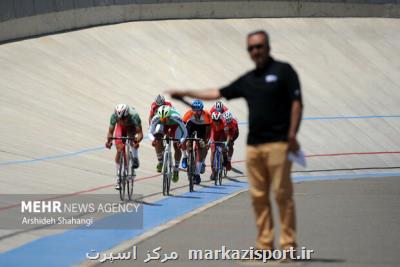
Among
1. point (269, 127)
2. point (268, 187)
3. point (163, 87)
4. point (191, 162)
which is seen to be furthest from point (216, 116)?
point (269, 127)

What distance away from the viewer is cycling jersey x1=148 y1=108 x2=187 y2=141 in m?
16.4

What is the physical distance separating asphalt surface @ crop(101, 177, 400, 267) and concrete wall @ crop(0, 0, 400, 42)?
1389 cm

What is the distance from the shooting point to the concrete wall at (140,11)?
95.5 feet

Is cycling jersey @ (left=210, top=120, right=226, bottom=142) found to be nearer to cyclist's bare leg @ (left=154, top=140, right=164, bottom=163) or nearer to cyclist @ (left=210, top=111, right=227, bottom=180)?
cyclist @ (left=210, top=111, right=227, bottom=180)

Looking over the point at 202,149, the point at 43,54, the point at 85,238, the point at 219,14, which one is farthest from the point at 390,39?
the point at 85,238

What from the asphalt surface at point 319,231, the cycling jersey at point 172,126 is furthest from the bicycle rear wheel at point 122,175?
the cycling jersey at point 172,126

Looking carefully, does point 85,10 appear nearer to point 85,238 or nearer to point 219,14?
point 219,14

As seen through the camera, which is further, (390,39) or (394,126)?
(390,39)

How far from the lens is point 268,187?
25.4 ft

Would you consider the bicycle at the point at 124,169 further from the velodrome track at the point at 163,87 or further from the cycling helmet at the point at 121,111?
the velodrome track at the point at 163,87

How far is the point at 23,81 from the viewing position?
26266 millimetres

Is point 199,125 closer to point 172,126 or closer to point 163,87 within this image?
point 172,126

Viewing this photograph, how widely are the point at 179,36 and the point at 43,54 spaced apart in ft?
A: 19.6

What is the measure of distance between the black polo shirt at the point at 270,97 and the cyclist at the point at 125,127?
673 centimetres
